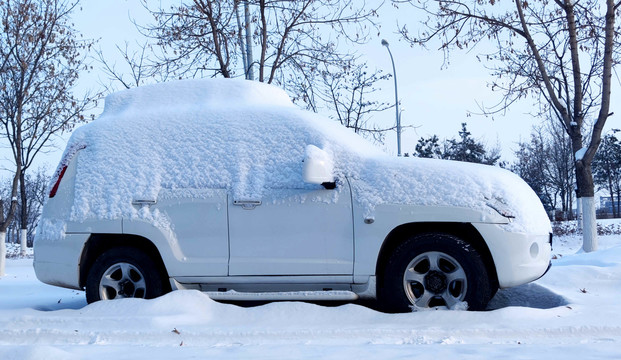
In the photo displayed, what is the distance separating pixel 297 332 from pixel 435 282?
1.21m

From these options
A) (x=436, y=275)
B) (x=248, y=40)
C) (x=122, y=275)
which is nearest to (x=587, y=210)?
(x=248, y=40)

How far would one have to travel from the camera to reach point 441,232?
5.23m

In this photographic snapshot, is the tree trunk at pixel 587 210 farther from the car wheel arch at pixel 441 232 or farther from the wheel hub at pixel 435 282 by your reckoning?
the wheel hub at pixel 435 282

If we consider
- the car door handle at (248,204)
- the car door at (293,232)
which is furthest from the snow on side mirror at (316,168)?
the car door handle at (248,204)

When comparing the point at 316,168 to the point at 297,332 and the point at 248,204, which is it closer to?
the point at 248,204

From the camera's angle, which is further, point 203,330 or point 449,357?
point 203,330

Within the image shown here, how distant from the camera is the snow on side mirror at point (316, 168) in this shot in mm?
5066

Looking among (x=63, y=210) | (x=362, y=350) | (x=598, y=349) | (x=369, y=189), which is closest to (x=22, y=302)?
(x=63, y=210)

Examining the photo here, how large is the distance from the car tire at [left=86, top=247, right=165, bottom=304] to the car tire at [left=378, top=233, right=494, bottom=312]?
191cm

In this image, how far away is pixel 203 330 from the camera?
458cm

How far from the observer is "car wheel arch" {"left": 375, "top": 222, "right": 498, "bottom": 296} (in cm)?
521

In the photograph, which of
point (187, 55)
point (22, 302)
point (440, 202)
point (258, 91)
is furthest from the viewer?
point (187, 55)

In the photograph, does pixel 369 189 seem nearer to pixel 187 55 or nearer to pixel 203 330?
pixel 203 330

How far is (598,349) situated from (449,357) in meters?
0.92
